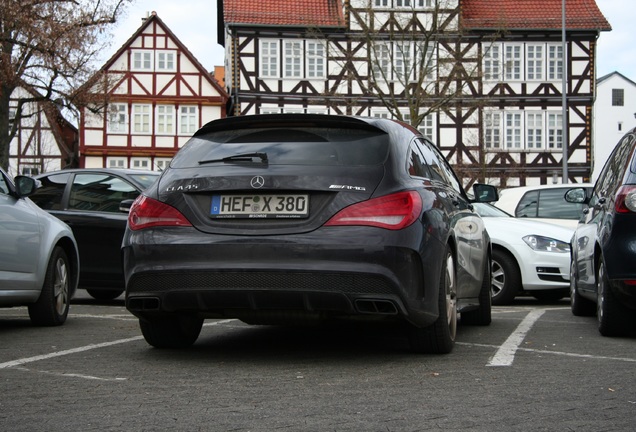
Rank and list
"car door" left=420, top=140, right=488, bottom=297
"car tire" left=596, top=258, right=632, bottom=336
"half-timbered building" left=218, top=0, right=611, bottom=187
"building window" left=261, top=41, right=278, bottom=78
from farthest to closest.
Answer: "building window" left=261, top=41, right=278, bottom=78
"half-timbered building" left=218, top=0, right=611, bottom=187
"car tire" left=596, top=258, right=632, bottom=336
"car door" left=420, top=140, right=488, bottom=297

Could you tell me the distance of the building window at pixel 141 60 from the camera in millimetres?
49375

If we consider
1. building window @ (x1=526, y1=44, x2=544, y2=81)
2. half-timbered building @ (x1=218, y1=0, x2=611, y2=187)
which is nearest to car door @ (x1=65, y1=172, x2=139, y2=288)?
half-timbered building @ (x1=218, y1=0, x2=611, y2=187)

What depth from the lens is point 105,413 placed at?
4715 millimetres

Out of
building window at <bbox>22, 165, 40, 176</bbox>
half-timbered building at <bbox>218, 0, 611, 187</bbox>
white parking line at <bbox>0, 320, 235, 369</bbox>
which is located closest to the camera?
white parking line at <bbox>0, 320, 235, 369</bbox>

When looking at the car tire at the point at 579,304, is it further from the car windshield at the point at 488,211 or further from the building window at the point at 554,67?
the building window at the point at 554,67

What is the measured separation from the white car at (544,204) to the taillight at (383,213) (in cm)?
938

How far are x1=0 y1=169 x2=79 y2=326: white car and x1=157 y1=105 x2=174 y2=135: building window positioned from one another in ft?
134

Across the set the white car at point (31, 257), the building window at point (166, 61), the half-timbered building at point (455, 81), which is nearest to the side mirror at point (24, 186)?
the white car at point (31, 257)

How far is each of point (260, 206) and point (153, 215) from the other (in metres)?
0.69

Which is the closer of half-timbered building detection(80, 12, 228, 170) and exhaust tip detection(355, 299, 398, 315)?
exhaust tip detection(355, 299, 398, 315)

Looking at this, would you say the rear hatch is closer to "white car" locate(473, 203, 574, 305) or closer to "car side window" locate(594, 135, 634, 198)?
"car side window" locate(594, 135, 634, 198)

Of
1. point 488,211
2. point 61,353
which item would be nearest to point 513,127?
point 488,211

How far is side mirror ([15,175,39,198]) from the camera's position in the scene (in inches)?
344

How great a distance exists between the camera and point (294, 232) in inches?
238
